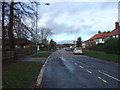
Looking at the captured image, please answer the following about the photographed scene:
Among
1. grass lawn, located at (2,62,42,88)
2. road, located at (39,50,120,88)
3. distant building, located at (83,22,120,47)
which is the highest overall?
distant building, located at (83,22,120,47)

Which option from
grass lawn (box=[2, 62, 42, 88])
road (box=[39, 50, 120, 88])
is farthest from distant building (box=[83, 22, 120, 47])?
grass lawn (box=[2, 62, 42, 88])

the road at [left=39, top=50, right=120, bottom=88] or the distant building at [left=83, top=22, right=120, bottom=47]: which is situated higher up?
the distant building at [left=83, top=22, right=120, bottom=47]

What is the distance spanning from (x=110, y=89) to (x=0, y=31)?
33.5 feet

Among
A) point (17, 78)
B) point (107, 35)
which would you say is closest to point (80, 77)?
point (17, 78)

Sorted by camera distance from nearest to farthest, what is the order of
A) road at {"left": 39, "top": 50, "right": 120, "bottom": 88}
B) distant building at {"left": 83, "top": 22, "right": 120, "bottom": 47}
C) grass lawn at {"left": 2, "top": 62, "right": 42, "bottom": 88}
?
grass lawn at {"left": 2, "top": 62, "right": 42, "bottom": 88} → road at {"left": 39, "top": 50, "right": 120, "bottom": 88} → distant building at {"left": 83, "top": 22, "right": 120, "bottom": 47}

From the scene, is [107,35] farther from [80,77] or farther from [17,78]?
[17,78]

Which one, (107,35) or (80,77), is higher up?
(107,35)

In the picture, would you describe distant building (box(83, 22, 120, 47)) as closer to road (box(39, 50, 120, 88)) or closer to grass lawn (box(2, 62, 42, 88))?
road (box(39, 50, 120, 88))

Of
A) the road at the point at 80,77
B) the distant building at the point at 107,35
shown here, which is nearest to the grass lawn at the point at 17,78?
the road at the point at 80,77

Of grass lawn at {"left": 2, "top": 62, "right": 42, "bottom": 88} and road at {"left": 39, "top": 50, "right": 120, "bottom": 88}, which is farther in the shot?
road at {"left": 39, "top": 50, "right": 120, "bottom": 88}

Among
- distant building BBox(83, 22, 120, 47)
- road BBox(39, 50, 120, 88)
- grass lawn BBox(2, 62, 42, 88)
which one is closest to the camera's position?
grass lawn BBox(2, 62, 42, 88)

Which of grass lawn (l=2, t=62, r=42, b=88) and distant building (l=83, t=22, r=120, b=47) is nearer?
grass lawn (l=2, t=62, r=42, b=88)

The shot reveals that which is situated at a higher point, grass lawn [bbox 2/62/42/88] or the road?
grass lawn [bbox 2/62/42/88]

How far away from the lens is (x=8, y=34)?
57.4ft
